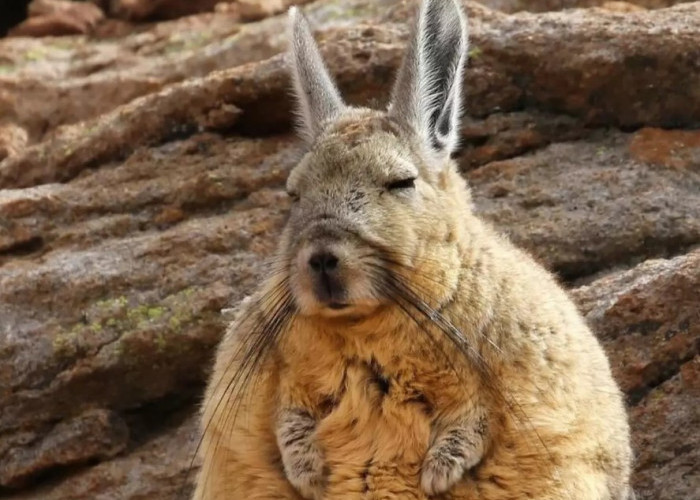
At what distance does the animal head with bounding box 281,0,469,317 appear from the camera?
5.04m

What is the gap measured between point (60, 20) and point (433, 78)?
23.3ft

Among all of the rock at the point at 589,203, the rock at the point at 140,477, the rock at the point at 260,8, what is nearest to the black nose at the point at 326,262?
the rock at the point at 140,477

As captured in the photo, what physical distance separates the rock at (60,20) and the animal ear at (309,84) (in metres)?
6.28

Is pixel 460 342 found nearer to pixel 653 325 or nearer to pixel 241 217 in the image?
pixel 653 325

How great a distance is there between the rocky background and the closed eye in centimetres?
187

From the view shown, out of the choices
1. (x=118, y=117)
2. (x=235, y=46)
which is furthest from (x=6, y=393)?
(x=235, y=46)

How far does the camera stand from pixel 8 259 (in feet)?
27.7

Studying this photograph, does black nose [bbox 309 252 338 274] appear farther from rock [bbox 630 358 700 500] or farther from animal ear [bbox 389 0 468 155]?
rock [bbox 630 358 700 500]

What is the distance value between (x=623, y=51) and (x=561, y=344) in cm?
328

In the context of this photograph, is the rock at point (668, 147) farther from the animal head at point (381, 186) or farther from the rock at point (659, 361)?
the animal head at point (381, 186)

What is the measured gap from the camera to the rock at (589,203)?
7.50 meters

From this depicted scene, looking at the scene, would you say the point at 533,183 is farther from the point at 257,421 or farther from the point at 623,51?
the point at 257,421

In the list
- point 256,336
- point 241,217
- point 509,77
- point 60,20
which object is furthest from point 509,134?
point 60,20

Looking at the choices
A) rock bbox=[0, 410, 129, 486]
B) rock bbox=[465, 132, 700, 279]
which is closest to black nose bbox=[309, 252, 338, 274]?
rock bbox=[465, 132, 700, 279]
